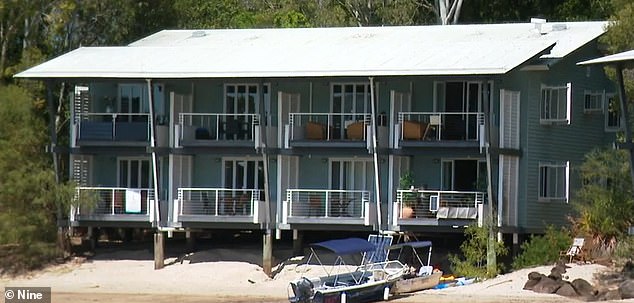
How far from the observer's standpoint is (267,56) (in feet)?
180

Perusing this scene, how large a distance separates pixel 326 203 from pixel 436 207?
3840 millimetres

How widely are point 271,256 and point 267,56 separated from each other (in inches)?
273

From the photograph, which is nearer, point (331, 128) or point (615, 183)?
point (615, 183)

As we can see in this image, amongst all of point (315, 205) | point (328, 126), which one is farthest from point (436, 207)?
point (328, 126)

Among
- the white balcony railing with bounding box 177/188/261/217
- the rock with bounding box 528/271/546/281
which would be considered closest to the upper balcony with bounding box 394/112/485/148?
the white balcony railing with bounding box 177/188/261/217

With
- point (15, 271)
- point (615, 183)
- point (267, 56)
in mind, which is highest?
point (267, 56)

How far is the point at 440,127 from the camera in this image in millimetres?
52531

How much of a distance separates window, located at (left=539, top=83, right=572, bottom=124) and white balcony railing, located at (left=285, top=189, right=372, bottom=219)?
645 cm

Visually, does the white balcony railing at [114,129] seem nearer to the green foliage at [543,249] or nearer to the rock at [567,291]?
the green foliage at [543,249]

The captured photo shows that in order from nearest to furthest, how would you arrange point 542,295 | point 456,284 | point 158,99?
point 542,295
point 456,284
point 158,99

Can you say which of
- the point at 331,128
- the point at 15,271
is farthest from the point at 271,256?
the point at 15,271

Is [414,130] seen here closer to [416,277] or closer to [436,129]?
[436,129]

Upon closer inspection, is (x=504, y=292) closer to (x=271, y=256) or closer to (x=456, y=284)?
(x=456, y=284)

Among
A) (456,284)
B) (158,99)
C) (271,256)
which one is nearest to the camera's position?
(456,284)
